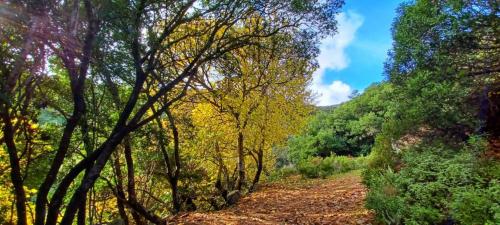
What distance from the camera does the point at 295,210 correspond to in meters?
9.70

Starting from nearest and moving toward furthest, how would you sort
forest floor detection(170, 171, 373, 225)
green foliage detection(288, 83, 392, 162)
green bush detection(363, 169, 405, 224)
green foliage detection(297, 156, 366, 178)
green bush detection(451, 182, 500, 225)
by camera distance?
green bush detection(451, 182, 500, 225) → green bush detection(363, 169, 405, 224) → forest floor detection(170, 171, 373, 225) → green foliage detection(297, 156, 366, 178) → green foliage detection(288, 83, 392, 162)

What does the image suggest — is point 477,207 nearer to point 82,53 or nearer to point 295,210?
point 295,210

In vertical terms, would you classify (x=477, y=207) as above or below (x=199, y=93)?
below

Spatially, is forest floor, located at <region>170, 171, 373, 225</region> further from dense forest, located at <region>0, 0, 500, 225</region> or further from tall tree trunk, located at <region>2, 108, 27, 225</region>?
tall tree trunk, located at <region>2, 108, 27, 225</region>

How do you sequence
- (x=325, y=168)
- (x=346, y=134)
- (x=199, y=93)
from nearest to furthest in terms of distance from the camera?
(x=199, y=93) → (x=325, y=168) → (x=346, y=134)

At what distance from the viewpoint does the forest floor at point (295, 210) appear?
8.08 m

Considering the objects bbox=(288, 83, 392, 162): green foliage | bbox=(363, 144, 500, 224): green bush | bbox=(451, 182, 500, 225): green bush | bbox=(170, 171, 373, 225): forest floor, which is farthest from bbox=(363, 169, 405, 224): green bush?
bbox=(288, 83, 392, 162): green foliage

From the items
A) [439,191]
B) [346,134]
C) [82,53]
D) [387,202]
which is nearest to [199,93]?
[82,53]

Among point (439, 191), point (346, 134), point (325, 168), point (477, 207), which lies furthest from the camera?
point (346, 134)

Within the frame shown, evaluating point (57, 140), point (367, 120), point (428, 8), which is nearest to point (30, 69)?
point (57, 140)

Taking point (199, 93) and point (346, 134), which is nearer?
point (199, 93)

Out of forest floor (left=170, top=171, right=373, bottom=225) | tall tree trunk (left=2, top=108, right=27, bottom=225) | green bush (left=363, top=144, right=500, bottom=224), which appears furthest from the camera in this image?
forest floor (left=170, top=171, right=373, bottom=225)

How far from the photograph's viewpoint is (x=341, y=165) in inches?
878

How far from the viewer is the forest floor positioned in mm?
8078
